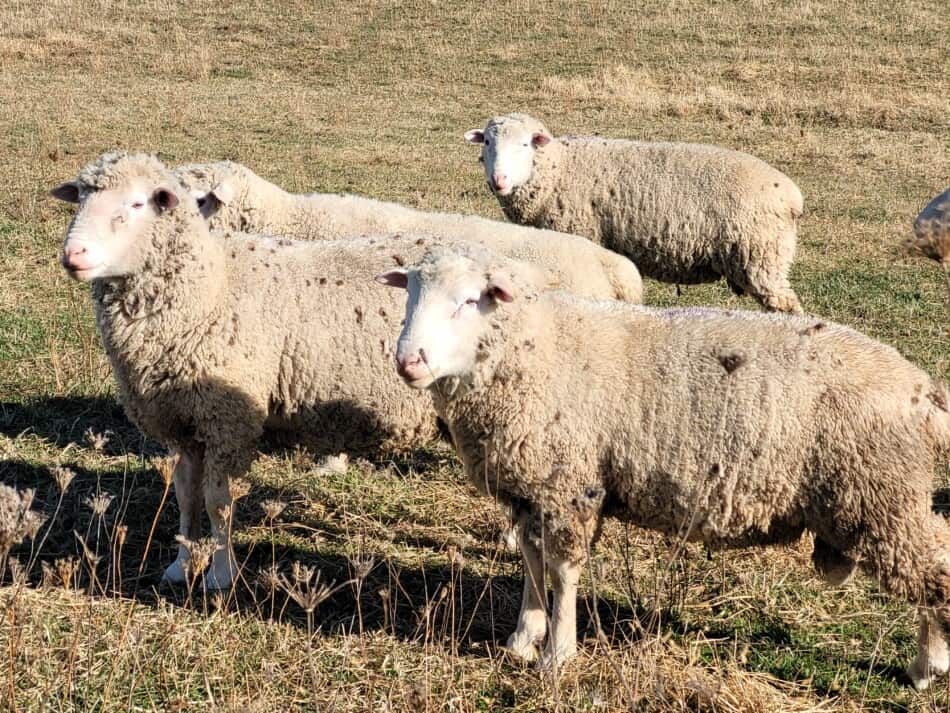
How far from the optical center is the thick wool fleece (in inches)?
145

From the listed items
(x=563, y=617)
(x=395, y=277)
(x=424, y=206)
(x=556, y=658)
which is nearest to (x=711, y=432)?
(x=563, y=617)

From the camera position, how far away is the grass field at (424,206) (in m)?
3.84

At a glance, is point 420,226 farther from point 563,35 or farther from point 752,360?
point 563,35

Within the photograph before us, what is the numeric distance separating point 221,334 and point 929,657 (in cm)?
307

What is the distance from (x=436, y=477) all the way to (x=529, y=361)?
6.75 ft

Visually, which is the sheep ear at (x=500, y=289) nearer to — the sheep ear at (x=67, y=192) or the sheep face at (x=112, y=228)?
the sheep face at (x=112, y=228)

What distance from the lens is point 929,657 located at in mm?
3934

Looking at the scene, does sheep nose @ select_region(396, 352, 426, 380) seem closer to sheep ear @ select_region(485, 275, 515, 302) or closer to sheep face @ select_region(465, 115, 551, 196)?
sheep ear @ select_region(485, 275, 515, 302)

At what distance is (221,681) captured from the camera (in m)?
3.83

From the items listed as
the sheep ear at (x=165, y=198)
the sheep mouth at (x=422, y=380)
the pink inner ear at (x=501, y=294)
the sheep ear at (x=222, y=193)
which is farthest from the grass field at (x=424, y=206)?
the sheep ear at (x=222, y=193)

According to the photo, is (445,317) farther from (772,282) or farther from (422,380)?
(772,282)

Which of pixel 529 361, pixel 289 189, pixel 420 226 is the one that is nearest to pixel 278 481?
pixel 420 226

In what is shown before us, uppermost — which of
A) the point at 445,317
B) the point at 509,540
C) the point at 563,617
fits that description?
the point at 445,317

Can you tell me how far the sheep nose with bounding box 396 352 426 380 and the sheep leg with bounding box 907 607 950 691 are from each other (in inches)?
78.2
